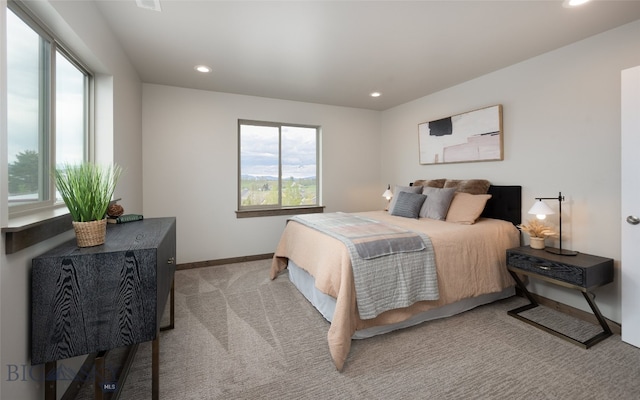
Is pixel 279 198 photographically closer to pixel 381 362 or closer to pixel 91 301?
pixel 381 362

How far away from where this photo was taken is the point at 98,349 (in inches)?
49.9

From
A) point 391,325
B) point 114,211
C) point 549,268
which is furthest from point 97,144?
point 549,268

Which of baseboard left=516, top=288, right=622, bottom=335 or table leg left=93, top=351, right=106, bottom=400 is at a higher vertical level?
table leg left=93, top=351, right=106, bottom=400

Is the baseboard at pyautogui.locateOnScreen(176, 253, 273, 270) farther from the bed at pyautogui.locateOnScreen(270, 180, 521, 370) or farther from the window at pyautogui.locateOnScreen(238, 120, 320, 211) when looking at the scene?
the bed at pyautogui.locateOnScreen(270, 180, 521, 370)

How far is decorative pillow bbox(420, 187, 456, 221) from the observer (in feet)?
10.5

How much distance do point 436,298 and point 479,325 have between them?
0.52 m

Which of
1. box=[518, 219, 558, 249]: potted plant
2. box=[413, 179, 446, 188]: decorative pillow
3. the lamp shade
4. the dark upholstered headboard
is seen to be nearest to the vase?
box=[518, 219, 558, 249]: potted plant

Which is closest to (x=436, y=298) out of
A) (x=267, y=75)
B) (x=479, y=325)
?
(x=479, y=325)

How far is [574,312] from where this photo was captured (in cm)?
256

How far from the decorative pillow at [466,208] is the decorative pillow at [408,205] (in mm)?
356

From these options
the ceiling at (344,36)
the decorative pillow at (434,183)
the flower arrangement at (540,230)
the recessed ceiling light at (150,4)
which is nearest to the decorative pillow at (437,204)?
the decorative pillow at (434,183)

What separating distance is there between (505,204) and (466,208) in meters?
0.46

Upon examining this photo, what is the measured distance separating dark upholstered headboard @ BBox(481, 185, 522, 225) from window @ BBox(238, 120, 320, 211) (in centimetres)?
256

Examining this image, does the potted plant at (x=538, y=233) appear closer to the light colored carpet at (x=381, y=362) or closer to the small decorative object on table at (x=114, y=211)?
the light colored carpet at (x=381, y=362)
